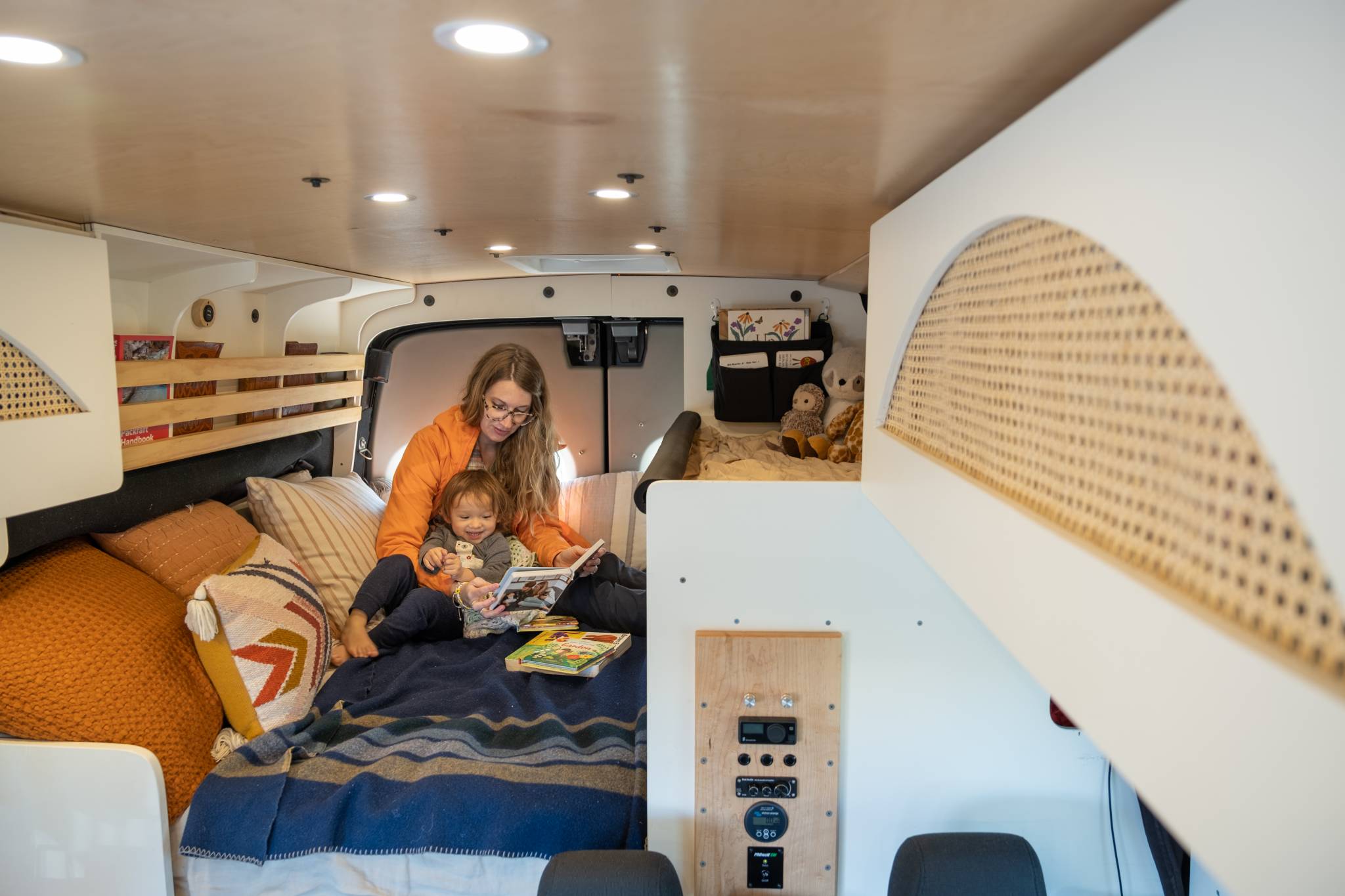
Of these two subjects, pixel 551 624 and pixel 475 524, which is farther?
pixel 475 524

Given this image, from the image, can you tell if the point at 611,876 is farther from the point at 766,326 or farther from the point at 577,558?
the point at 766,326

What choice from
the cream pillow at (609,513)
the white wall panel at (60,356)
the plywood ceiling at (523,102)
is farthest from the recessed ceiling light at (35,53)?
the cream pillow at (609,513)

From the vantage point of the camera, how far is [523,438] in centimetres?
319

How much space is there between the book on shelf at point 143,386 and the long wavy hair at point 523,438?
43.2 inches

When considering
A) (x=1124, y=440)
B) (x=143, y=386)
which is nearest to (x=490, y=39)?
(x=1124, y=440)

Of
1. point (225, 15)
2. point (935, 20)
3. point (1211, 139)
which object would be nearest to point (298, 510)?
point (225, 15)

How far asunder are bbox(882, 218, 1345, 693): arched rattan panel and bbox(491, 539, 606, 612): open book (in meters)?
1.79

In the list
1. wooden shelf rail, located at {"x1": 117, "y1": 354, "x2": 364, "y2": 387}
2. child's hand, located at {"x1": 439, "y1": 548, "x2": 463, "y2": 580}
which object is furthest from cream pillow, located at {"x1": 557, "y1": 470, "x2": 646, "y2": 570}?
wooden shelf rail, located at {"x1": 117, "y1": 354, "x2": 364, "y2": 387}

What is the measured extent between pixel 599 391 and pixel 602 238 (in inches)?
58.7

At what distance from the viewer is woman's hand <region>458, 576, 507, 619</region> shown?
2631mm

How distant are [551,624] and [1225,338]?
2.47 meters

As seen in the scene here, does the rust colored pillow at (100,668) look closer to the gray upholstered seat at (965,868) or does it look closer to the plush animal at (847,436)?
the gray upholstered seat at (965,868)

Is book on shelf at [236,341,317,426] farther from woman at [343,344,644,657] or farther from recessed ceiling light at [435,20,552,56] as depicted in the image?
recessed ceiling light at [435,20,552,56]

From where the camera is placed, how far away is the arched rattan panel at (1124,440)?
37 centimetres
